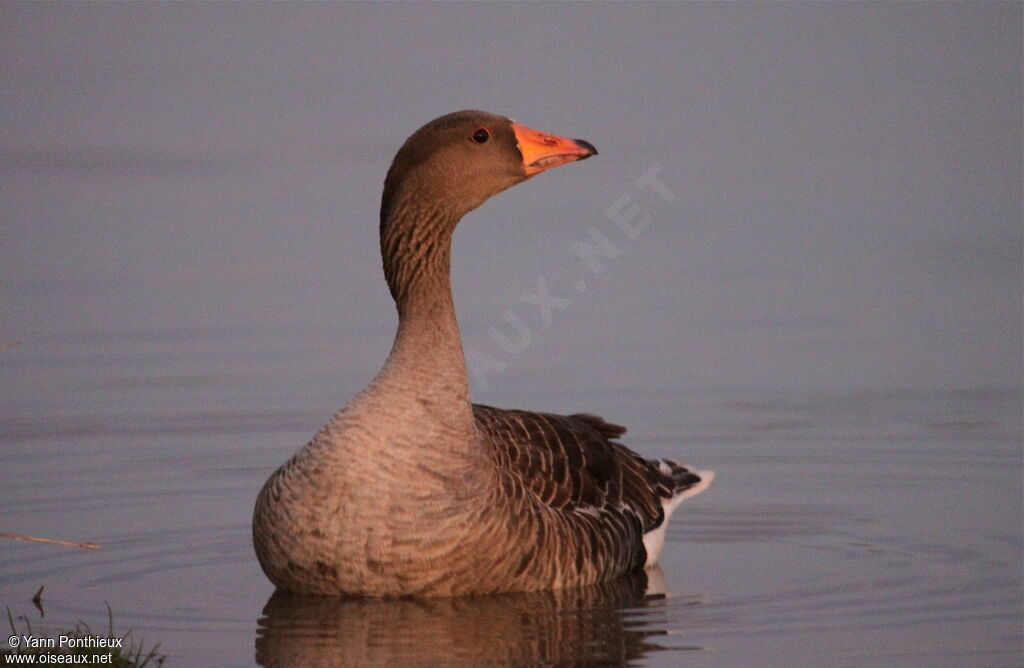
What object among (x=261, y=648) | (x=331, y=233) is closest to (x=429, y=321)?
(x=261, y=648)

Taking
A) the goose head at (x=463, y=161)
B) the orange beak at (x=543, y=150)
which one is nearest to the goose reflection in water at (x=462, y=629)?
the goose head at (x=463, y=161)

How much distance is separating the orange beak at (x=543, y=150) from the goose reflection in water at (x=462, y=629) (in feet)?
7.59

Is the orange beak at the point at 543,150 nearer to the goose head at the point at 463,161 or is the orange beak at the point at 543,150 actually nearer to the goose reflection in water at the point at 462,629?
the goose head at the point at 463,161

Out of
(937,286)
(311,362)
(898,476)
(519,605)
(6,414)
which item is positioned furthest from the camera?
(937,286)

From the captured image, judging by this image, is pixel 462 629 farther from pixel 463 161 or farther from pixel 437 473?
pixel 463 161

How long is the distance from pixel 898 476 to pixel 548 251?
6519 mm

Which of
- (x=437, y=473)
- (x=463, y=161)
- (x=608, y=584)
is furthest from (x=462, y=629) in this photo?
(x=463, y=161)

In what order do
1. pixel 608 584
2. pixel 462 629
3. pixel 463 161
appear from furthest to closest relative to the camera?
pixel 608 584 < pixel 463 161 < pixel 462 629

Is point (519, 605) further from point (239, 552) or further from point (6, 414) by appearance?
point (6, 414)

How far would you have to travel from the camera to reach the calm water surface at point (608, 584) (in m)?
9.73

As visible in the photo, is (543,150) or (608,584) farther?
(608,584)

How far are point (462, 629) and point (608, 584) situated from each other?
4.87 ft

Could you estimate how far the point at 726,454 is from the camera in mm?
14047

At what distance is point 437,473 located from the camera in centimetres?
1016
